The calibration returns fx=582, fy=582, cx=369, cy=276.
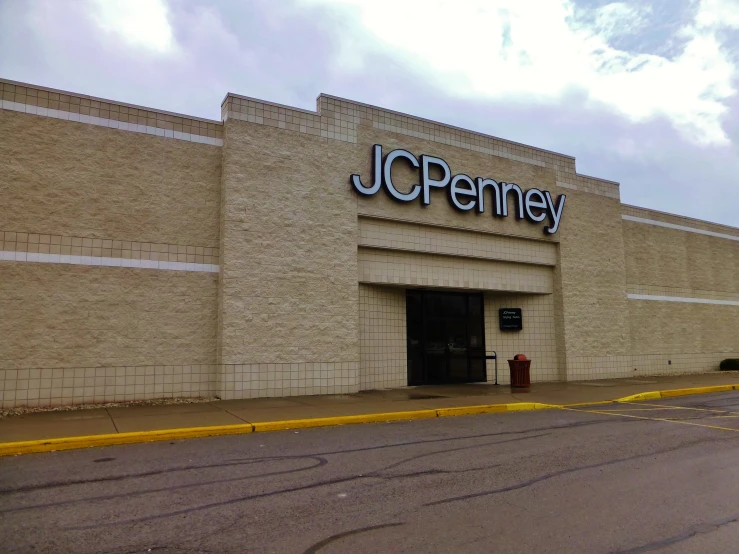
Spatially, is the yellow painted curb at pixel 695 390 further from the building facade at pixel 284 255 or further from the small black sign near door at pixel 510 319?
the small black sign near door at pixel 510 319

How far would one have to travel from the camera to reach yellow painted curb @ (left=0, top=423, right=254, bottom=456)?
8359 millimetres

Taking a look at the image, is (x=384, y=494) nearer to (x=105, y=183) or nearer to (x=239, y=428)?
(x=239, y=428)

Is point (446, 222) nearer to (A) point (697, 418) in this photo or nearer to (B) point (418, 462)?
(A) point (697, 418)

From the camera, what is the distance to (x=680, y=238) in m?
25.0

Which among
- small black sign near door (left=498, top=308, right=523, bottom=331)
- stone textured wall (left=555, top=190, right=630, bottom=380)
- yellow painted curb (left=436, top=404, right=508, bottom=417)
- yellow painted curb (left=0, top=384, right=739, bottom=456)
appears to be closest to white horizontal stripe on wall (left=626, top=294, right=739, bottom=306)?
stone textured wall (left=555, top=190, right=630, bottom=380)

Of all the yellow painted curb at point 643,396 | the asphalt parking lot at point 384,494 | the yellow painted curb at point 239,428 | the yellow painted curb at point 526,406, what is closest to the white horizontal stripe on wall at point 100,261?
the yellow painted curb at point 239,428

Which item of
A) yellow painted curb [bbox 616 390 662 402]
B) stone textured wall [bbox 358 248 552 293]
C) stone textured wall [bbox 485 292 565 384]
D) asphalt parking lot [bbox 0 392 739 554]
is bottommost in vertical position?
asphalt parking lot [bbox 0 392 739 554]

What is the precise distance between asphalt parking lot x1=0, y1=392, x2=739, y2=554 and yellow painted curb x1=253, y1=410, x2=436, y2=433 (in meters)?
0.46

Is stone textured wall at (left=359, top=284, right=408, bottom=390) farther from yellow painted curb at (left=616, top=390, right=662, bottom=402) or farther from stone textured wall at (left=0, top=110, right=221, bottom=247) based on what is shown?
yellow painted curb at (left=616, top=390, right=662, bottom=402)

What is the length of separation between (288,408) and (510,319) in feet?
32.5

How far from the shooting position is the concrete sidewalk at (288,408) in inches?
387

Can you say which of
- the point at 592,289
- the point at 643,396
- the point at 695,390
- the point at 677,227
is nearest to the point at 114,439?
the point at 643,396

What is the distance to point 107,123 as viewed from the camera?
1345 centimetres

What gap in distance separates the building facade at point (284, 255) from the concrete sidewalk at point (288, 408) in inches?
38.0
